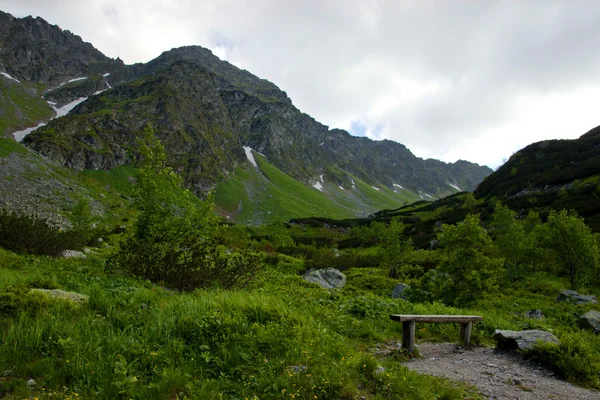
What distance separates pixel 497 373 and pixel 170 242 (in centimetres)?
1117

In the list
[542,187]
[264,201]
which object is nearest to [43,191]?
[264,201]

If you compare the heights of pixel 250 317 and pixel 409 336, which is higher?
pixel 250 317

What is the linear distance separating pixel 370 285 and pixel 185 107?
611ft

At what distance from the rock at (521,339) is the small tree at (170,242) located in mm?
8298

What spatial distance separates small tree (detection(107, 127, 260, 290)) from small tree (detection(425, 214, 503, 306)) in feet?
28.7

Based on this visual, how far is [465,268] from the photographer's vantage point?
1459 centimetres

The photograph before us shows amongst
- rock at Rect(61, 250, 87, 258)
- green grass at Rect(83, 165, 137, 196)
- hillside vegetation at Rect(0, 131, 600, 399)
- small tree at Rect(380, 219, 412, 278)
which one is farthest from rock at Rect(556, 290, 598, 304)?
green grass at Rect(83, 165, 137, 196)

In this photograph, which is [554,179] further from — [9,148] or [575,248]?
[9,148]

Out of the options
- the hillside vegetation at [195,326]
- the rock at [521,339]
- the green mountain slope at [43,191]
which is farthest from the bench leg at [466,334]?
the green mountain slope at [43,191]

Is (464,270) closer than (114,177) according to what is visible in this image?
Yes

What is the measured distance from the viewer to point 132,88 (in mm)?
193625

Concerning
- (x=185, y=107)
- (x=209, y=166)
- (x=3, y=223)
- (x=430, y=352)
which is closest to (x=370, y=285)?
(x=430, y=352)

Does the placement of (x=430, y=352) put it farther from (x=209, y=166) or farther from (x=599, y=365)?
(x=209, y=166)

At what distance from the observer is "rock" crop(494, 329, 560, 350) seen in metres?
8.23
